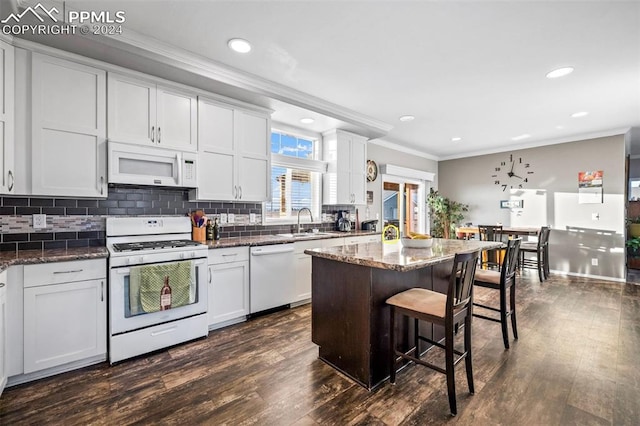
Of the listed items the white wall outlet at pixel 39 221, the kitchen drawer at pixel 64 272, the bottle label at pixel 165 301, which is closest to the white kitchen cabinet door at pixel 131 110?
the white wall outlet at pixel 39 221

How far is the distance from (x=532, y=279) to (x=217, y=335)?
5.14m

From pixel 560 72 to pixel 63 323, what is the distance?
16.1ft

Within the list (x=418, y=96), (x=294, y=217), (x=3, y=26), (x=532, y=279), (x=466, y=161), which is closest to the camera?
(x=3, y=26)

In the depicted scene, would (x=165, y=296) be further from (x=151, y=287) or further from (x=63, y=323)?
(x=63, y=323)

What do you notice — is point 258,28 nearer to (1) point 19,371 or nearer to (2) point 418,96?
(2) point 418,96

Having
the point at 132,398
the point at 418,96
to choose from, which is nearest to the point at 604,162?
the point at 418,96

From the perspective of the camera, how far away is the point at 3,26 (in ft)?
6.70

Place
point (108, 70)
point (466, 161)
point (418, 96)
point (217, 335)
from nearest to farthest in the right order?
point (108, 70) → point (217, 335) → point (418, 96) → point (466, 161)

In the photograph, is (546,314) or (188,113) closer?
(188,113)

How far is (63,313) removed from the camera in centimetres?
212

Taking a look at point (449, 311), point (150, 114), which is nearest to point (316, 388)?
point (449, 311)

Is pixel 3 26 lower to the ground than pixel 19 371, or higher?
higher

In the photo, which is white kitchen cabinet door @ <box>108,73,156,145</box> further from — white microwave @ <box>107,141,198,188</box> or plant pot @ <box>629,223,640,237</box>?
plant pot @ <box>629,223,640,237</box>

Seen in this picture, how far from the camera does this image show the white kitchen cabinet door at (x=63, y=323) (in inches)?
79.5
